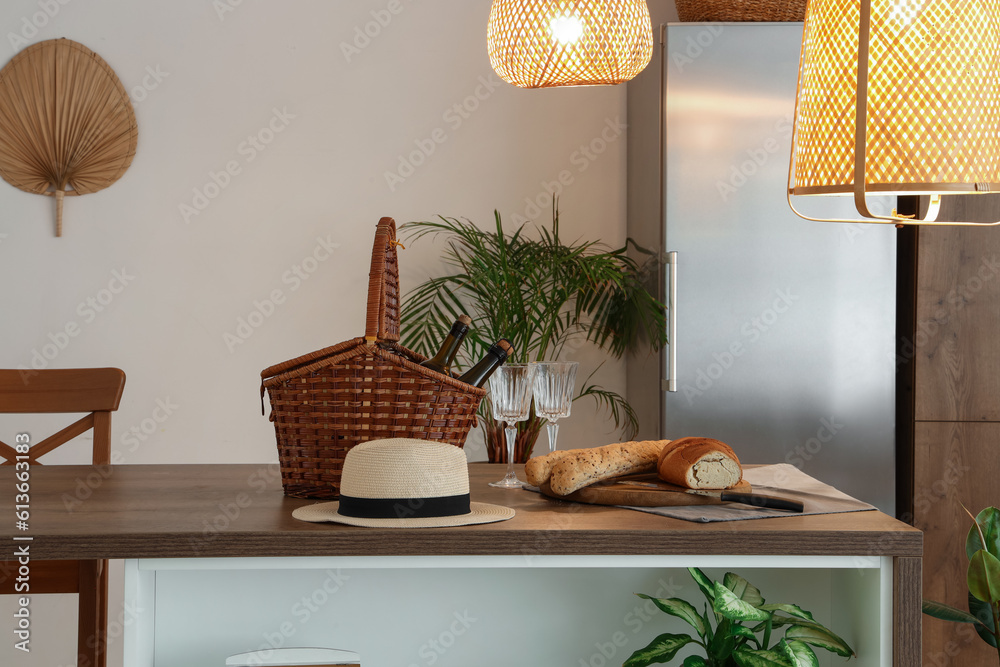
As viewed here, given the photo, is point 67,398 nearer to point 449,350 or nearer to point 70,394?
point 70,394

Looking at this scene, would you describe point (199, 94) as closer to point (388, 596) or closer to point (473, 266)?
point (473, 266)

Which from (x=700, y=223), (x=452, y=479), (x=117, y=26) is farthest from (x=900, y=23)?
(x=117, y=26)

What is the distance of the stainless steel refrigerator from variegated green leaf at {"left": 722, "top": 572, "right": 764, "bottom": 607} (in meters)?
1.46

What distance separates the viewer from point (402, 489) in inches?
42.5

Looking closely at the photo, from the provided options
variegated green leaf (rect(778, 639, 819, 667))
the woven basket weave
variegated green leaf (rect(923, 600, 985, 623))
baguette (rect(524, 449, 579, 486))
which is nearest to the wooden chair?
baguette (rect(524, 449, 579, 486))

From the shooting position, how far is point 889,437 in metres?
2.66

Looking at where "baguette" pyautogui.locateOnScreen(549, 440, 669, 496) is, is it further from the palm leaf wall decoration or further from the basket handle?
the palm leaf wall decoration

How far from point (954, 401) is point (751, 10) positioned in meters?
1.25

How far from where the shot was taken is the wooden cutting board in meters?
1.20

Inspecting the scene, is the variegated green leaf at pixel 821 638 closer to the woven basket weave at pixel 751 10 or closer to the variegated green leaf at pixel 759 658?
the variegated green leaf at pixel 759 658

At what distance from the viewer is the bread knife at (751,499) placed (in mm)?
1154

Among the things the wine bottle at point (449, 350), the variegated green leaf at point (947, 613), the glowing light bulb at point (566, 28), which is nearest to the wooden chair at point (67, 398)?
the wine bottle at point (449, 350)

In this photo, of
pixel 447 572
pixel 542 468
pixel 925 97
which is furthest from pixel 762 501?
pixel 925 97

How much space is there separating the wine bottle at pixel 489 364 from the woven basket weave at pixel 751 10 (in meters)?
1.69
